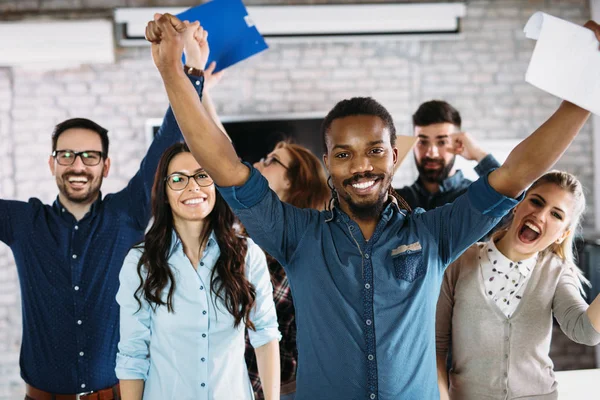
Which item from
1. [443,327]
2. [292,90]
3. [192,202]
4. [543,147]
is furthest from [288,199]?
[292,90]

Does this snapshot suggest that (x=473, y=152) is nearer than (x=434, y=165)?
Yes

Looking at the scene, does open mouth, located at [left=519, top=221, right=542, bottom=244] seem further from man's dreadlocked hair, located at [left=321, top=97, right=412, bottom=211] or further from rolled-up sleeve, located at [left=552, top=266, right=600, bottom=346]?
man's dreadlocked hair, located at [left=321, top=97, right=412, bottom=211]

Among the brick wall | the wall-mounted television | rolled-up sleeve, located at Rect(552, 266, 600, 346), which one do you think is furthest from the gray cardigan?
the brick wall

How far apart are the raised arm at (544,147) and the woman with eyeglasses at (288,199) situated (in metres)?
1.28

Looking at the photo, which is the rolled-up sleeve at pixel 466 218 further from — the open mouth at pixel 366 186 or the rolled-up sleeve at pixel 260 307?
the rolled-up sleeve at pixel 260 307

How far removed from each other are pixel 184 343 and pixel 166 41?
35.5 inches

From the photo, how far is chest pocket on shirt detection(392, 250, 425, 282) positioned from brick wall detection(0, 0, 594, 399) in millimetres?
3578

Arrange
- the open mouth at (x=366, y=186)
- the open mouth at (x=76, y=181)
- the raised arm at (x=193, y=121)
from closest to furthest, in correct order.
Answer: the raised arm at (x=193, y=121) < the open mouth at (x=366, y=186) < the open mouth at (x=76, y=181)

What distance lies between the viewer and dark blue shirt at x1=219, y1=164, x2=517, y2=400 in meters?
1.32

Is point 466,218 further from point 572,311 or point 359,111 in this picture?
point 572,311

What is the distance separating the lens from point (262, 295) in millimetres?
1910

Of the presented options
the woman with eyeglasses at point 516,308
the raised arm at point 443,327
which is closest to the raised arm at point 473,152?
the woman with eyeglasses at point 516,308

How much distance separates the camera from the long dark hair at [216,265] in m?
1.81

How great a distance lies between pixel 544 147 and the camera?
3.96 ft
